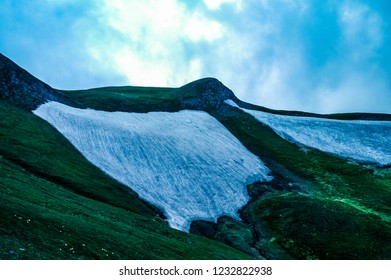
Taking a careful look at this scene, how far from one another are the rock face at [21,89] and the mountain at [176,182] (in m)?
0.28

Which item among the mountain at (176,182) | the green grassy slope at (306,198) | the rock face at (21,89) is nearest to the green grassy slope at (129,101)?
the green grassy slope at (306,198)

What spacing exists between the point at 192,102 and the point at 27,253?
320 ft

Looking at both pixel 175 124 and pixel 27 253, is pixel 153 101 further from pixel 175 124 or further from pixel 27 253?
pixel 27 253

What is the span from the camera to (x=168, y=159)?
248 ft

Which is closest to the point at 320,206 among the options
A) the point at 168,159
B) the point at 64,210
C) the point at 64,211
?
the point at 168,159

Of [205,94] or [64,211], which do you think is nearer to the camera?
[64,211]

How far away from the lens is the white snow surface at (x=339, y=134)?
331 feet

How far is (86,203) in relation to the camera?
145 ft

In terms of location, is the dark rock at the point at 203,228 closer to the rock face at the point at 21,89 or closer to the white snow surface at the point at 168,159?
the white snow surface at the point at 168,159

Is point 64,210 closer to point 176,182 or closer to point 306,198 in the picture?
point 176,182

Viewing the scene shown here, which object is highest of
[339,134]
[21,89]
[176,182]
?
[339,134]

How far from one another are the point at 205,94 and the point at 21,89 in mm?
58408

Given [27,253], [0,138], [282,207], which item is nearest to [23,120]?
[0,138]

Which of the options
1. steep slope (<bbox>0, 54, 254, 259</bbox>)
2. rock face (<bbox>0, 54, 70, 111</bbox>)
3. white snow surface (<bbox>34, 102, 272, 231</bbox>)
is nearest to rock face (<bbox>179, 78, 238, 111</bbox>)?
white snow surface (<bbox>34, 102, 272, 231</bbox>)
